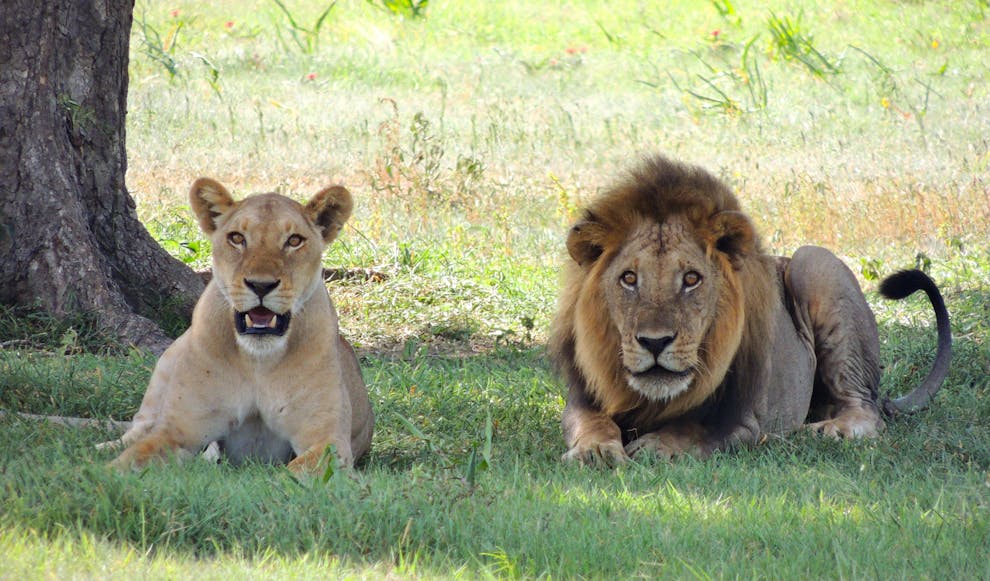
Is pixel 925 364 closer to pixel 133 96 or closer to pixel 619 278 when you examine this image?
pixel 619 278

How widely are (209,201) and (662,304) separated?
156 centimetres

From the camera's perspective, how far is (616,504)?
3604mm

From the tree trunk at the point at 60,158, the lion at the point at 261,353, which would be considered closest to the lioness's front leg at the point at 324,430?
the lion at the point at 261,353

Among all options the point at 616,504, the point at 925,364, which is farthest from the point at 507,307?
the point at 616,504

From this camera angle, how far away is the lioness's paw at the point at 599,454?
438 centimetres

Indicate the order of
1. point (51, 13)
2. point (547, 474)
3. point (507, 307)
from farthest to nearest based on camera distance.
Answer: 1. point (507, 307)
2. point (51, 13)
3. point (547, 474)

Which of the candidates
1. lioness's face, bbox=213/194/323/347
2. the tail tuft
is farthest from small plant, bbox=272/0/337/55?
the tail tuft

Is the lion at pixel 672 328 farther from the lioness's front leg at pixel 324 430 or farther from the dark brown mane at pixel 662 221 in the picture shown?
the lioness's front leg at pixel 324 430

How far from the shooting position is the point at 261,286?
12.3 ft

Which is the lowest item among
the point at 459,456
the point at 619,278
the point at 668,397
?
the point at 459,456

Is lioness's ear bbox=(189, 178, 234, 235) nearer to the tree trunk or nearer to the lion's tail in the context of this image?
the tree trunk

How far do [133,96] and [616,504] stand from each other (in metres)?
10.9

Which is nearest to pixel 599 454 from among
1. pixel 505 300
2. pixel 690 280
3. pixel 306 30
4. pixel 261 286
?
pixel 690 280

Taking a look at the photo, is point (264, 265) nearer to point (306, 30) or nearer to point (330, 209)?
point (330, 209)
